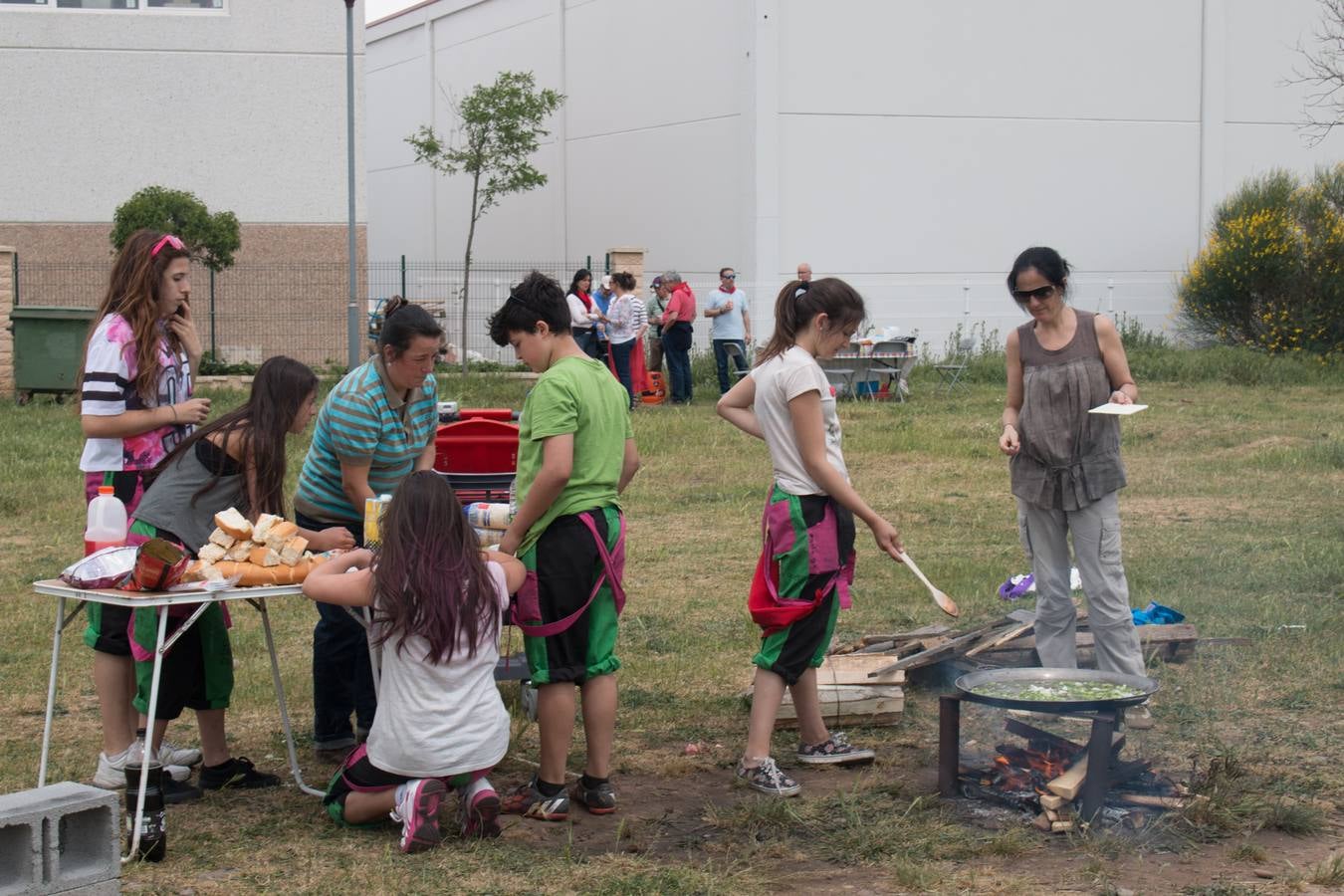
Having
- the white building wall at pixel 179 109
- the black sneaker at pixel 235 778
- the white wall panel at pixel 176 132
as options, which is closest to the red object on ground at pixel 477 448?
the black sneaker at pixel 235 778

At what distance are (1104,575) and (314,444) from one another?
303 centimetres

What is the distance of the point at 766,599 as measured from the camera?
5555 mm

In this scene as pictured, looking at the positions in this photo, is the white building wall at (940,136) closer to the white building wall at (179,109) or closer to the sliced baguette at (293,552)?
the white building wall at (179,109)

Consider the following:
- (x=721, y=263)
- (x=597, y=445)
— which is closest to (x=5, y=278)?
(x=721, y=263)

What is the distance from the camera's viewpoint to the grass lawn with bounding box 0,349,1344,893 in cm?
467

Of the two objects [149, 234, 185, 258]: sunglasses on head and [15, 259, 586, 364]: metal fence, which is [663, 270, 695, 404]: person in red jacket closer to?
[15, 259, 586, 364]: metal fence

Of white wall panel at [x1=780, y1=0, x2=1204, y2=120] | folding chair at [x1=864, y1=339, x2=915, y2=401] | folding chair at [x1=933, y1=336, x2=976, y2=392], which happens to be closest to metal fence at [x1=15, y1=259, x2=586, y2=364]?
folding chair at [x1=864, y1=339, x2=915, y2=401]

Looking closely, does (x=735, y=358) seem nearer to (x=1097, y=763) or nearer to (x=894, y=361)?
(x=894, y=361)

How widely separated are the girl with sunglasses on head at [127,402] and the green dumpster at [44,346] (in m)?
14.3

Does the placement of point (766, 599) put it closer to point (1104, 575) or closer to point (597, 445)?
point (597, 445)

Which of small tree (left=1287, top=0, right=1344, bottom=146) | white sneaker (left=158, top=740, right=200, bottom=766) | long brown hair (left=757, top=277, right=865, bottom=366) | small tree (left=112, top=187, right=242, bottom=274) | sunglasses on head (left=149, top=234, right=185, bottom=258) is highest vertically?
small tree (left=1287, top=0, right=1344, bottom=146)

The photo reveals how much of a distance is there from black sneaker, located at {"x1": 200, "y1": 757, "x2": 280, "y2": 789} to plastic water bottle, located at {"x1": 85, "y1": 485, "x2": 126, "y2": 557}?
909 millimetres

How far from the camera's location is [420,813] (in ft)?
15.7

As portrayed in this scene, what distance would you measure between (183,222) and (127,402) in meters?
17.0
